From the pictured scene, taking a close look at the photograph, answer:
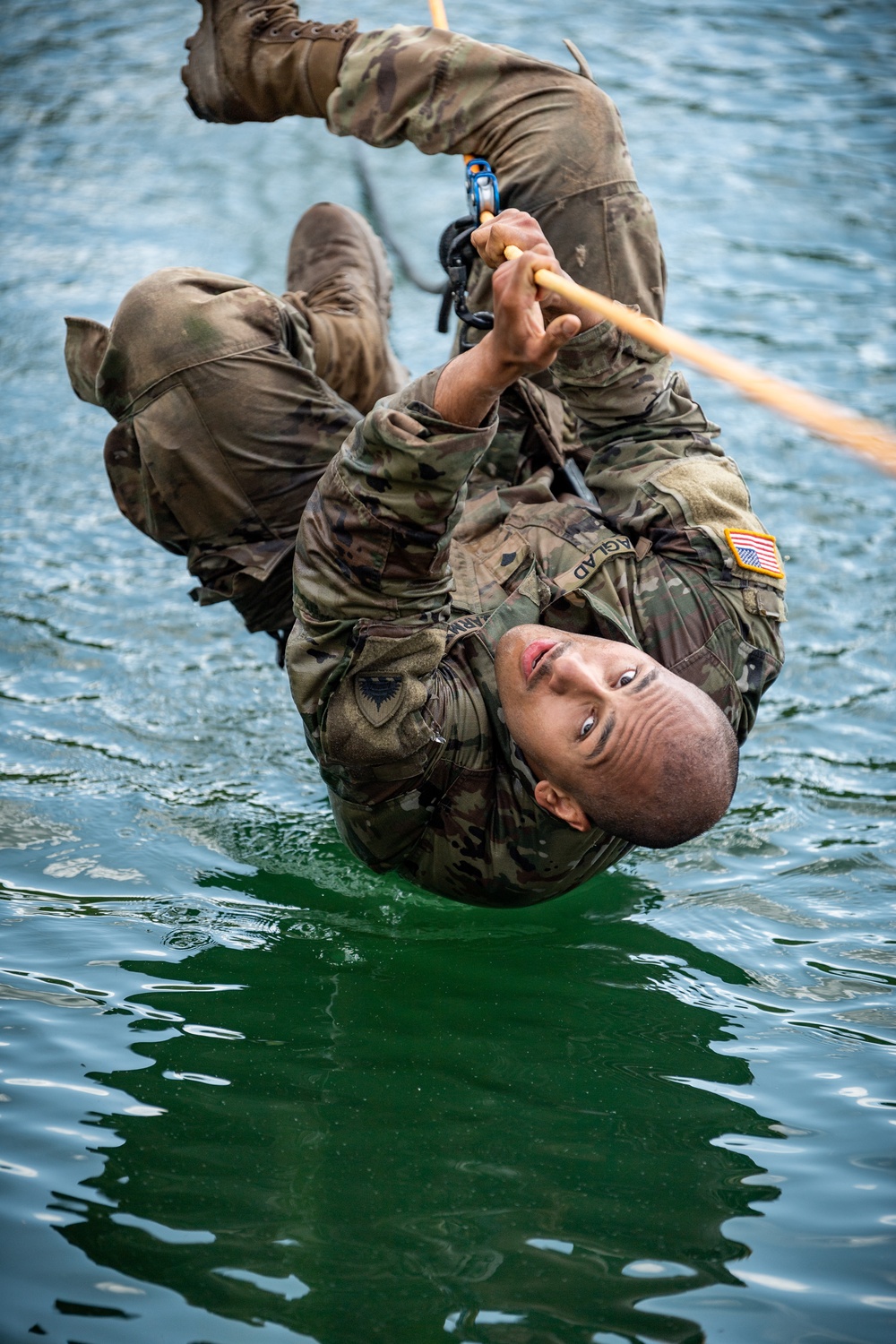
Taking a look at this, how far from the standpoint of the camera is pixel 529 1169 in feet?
7.42

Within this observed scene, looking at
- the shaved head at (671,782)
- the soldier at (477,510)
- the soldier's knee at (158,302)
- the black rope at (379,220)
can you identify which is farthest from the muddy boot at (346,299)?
the shaved head at (671,782)

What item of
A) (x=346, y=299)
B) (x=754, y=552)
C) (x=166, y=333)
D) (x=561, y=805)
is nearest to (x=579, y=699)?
(x=561, y=805)

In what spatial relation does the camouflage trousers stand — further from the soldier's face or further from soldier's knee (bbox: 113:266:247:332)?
the soldier's face

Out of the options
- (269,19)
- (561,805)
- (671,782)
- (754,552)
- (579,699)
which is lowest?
(561,805)

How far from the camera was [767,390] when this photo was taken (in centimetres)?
187

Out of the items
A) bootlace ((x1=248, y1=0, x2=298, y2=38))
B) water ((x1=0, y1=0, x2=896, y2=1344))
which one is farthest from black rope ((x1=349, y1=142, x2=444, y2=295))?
bootlace ((x1=248, y1=0, x2=298, y2=38))

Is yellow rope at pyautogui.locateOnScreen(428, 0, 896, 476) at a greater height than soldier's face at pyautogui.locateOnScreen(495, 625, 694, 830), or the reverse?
yellow rope at pyautogui.locateOnScreen(428, 0, 896, 476)

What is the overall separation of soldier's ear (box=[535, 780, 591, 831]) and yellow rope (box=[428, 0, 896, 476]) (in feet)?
2.86

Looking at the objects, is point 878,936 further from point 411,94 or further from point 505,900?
point 411,94

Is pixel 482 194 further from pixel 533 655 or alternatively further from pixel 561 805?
pixel 561 805

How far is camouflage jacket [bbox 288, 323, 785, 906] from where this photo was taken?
2229 millimetres

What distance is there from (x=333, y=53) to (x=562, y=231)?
0.71m

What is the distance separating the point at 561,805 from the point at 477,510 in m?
0.84

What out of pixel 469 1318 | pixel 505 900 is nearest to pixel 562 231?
pixel 505 900
